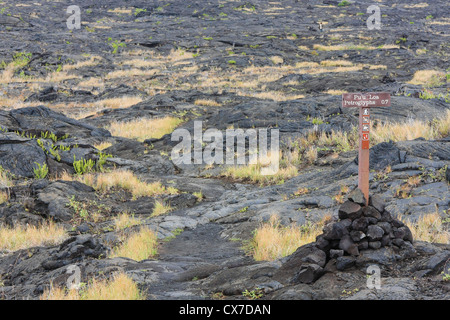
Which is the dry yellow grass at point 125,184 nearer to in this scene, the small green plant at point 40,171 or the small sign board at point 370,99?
the small green plant at point 40,171

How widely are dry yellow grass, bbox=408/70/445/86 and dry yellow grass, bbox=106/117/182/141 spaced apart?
18645 mm

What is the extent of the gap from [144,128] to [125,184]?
8396 millimetres

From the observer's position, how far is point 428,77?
3106cm

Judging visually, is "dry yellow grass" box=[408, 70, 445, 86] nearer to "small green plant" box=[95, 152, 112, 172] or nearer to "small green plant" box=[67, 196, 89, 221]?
"small green plant" box=[95, 152, 112, 172]

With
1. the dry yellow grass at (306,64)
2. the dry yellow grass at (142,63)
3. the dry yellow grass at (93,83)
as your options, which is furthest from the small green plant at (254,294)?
the dry yellow grass at (142,63)

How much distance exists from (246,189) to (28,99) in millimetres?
22501

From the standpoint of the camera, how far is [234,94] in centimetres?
2800

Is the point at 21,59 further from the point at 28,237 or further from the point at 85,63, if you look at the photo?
the point at 28,237

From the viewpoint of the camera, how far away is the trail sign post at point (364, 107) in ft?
18.4
